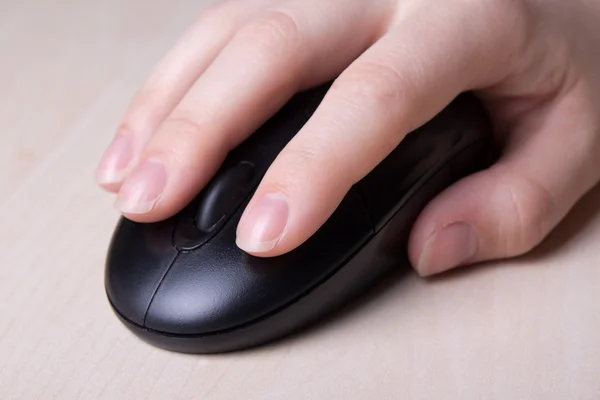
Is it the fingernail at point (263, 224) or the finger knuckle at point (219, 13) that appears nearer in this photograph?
the fingernail at point (263, 224)

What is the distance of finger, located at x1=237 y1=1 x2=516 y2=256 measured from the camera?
47cm

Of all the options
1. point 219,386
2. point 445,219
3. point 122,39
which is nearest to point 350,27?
point 445,219

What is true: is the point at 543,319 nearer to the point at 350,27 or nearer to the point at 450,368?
the point at 450,368

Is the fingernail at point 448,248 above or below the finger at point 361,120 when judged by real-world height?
below

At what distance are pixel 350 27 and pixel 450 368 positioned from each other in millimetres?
267

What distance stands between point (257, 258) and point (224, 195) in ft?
0.18

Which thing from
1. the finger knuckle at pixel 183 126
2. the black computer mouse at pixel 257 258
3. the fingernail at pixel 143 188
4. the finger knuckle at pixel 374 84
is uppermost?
the finger knuckle at pixel 183 126

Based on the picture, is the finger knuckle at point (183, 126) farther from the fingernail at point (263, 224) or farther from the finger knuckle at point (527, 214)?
the finger knuckle at point (527, 214)

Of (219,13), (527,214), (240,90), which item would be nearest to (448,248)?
(527,214)

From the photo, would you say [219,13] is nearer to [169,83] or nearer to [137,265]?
[169,83]

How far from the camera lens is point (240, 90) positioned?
0.55 m

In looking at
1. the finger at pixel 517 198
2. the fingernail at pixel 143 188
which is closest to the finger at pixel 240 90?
the fingernail at pixel 143 188

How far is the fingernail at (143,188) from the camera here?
1.66ft

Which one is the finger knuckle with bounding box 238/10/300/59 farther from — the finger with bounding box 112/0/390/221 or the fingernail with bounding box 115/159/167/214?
the fingernail with bounding box 115/159/167/214
